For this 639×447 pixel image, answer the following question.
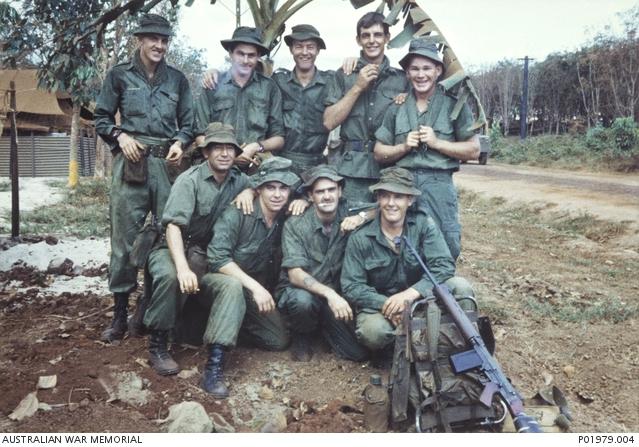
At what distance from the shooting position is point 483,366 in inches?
124

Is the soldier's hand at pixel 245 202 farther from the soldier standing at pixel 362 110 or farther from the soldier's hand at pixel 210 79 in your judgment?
the soldier's hand at pixel 210 79

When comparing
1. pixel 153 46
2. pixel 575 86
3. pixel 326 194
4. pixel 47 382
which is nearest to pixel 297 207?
pixel 326 194

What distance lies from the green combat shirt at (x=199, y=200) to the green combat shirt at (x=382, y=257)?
0.91 metres

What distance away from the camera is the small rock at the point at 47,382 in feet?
11.7

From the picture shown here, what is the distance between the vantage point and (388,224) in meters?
3.93

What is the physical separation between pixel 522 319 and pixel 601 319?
2.10ft

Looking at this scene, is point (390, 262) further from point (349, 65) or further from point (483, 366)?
point (349, 65)

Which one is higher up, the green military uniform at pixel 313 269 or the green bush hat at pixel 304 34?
the green bush hat at pixel 304 34

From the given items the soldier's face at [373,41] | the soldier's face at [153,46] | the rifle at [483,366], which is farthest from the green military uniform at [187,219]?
the rifle at [483,366]

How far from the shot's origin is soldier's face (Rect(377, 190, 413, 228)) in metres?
3.82

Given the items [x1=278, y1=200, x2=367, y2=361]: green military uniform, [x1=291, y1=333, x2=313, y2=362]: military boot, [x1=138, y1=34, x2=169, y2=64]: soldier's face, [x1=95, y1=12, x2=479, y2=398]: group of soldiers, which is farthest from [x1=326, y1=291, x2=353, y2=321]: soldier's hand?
[x1=138, y1=34, x2=169, y2=64]: soldier's face

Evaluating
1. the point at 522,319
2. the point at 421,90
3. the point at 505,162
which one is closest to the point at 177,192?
the point at 421,90

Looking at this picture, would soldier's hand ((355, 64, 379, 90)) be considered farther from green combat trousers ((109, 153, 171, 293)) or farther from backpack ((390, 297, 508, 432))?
backpack ((390, 297, 508, 432))

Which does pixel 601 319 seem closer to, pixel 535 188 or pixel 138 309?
pixel 138 309
